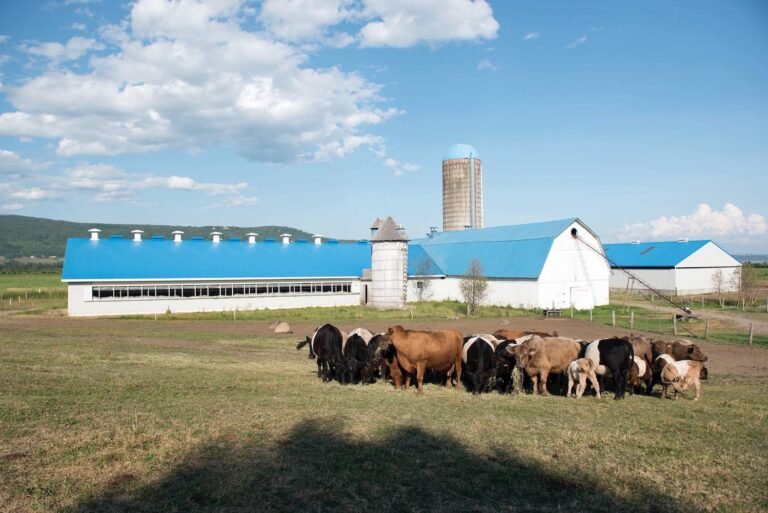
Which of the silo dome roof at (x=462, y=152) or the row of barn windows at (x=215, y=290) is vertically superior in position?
the silo dome roof at (x=462, y=152)

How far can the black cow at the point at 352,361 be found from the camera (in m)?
16.1

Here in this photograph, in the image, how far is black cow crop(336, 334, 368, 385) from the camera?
52.7 ft

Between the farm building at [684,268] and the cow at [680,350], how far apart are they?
43942 millimetres

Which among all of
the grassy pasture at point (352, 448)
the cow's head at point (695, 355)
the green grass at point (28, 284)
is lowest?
the grassy pasture at point (352, 448)

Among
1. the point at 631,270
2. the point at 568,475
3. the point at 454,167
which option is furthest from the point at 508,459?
the point at 631,270

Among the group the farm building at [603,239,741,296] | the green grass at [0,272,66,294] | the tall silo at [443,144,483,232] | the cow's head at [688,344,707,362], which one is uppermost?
the tall silo at [443,144,483,232]

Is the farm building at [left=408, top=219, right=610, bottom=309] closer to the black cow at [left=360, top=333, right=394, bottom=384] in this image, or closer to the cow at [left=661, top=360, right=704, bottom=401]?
the cow at [left=661, top=360, right=704, bottom=401]

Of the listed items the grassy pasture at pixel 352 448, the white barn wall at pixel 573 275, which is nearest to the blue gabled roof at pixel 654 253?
the white barn wall at pixel 573 275

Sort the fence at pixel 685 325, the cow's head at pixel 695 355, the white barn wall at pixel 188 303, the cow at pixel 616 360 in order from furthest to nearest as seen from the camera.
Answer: the white barn wall at pixel 188 303 < the fence at pixel 685 325 < the cow's head at pixel 695 355 < the cow at pixel 616 360

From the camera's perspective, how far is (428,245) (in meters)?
58.9

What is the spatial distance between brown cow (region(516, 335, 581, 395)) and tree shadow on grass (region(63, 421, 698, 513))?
666 cm

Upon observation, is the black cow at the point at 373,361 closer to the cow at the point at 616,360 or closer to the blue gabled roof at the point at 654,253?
the cow at the point at 616,360

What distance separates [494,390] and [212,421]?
8.50 m

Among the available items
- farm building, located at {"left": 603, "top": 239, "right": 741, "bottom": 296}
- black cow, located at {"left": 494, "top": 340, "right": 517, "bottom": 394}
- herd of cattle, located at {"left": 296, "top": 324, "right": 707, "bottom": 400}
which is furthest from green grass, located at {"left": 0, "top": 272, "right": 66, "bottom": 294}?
farm building, located at {"left": 603, "top": 239, "right": 741, "bottom": 296}
